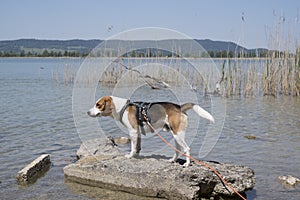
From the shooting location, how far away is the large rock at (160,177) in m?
5.64

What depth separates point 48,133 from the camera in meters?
10.5

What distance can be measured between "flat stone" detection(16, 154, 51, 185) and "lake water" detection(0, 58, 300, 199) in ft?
0.42

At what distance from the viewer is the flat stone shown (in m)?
A: 6.48

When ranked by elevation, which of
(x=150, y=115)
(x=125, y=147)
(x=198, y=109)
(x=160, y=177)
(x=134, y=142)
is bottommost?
(x=125, y=147)

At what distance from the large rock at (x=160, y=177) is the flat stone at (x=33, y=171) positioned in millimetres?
653

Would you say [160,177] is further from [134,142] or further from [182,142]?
[134,142]

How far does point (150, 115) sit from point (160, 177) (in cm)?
100

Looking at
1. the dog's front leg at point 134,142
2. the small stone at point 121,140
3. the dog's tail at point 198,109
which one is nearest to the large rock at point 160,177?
the dog's front leg at point 134,142

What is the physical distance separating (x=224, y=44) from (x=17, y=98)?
10851mm

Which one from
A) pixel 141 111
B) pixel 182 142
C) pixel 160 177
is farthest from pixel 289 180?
pixel 141 111

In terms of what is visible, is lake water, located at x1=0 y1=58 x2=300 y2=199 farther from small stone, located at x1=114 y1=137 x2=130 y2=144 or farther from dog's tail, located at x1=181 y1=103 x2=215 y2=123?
dog's tail, located at x1=181 y1=103 x2=215 y2=123

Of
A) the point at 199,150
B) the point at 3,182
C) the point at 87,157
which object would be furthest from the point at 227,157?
the point at 3,182

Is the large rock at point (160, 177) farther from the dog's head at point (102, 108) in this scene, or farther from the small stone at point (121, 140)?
the small stone at point (121, 140)

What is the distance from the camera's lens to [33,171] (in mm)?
6742
